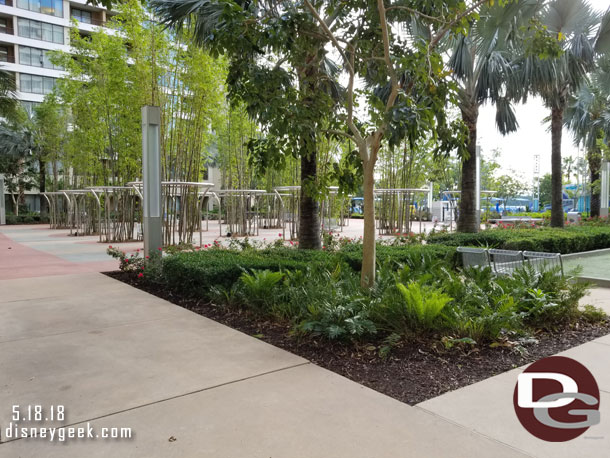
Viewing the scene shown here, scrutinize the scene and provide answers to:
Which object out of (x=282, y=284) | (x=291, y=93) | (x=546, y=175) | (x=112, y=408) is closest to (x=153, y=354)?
(x=112, y=408)

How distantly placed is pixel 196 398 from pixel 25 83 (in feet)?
133

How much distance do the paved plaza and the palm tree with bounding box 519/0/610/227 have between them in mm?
8136

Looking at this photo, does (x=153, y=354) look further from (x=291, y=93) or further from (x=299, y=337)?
(x=291, y=93)

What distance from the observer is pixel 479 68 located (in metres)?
9.90

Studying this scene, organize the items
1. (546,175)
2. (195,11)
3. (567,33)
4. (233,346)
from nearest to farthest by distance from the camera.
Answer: (233,346)
(195,11)
(567,33)
(546,175)

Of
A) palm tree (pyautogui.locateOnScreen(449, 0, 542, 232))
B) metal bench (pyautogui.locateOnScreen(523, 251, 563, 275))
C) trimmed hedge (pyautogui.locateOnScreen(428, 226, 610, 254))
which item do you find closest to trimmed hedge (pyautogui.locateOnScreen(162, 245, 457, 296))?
metal bench (pyautogui.locateOnScreen(523, 251, 563, 275))

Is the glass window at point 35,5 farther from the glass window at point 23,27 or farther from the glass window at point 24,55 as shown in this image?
the glass window at point 24,55

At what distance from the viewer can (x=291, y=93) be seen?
481 cm

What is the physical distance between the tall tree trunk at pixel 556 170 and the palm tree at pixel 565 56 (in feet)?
0.09

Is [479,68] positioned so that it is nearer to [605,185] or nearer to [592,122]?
[605,185]

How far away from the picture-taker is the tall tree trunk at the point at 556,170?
501 inches

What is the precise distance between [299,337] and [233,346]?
0.52 m

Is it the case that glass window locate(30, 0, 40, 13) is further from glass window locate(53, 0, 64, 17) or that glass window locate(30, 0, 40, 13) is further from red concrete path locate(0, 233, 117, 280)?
red concrete path locate(0, 233, 117, 280)

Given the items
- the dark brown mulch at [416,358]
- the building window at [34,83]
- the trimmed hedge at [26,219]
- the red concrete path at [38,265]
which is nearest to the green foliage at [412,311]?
the dark brown mulch at [416,358]
